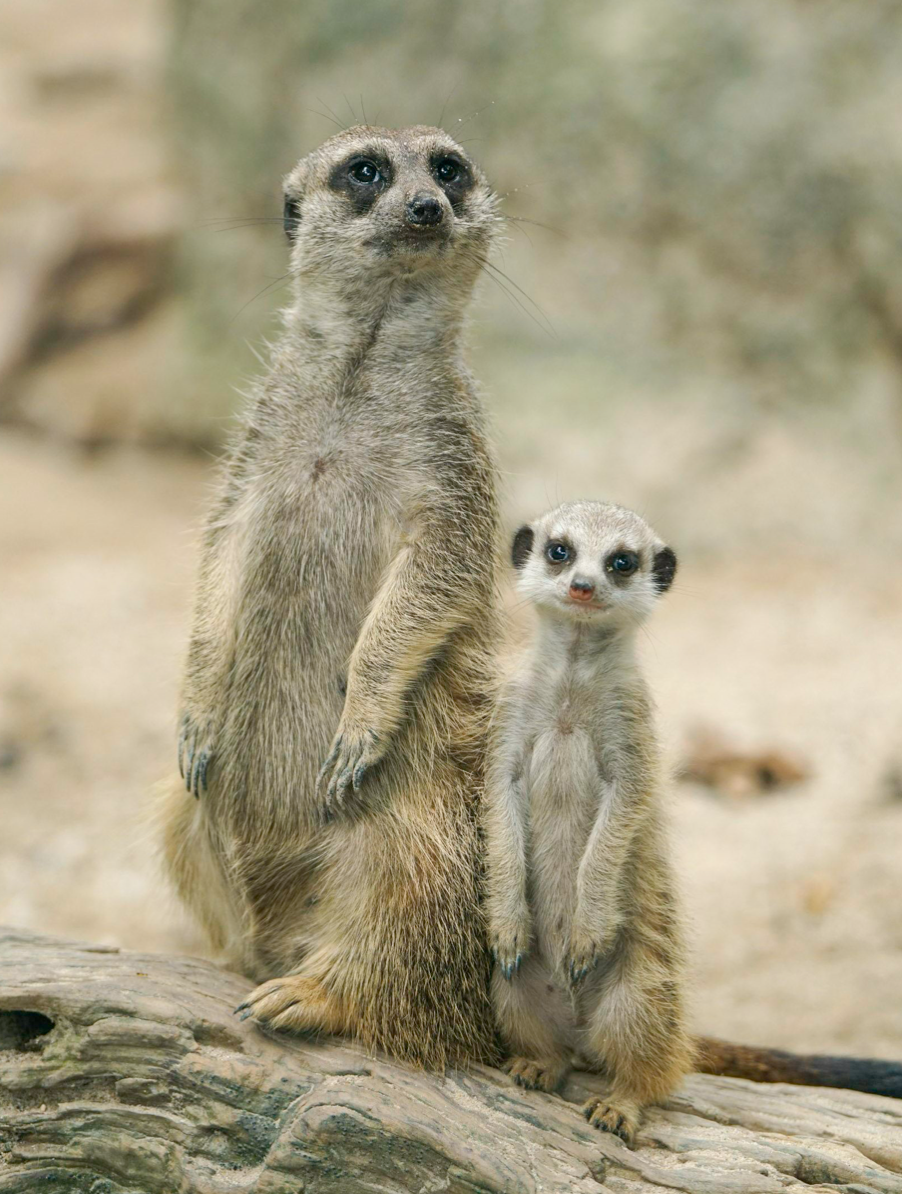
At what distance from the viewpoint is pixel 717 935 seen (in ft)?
14.0

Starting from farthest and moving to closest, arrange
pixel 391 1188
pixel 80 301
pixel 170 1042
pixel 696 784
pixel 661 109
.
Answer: pixel 80 301 → pixel 661 109 → pixel 696 784 → pixel 170 1042 → pixel 391 1188

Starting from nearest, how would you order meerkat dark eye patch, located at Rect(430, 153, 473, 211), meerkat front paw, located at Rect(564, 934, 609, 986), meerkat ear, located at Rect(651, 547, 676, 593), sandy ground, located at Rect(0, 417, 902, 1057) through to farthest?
meerkat front paw, located at Rect(564, 934, 609, 986)
meerkat ear, located at Rect(651, 547, 676, 593)
meerkat dark eye patch, located at Rect(430, 153, 473, 211)
sandy ground, located at Rect(0, 417, 902, 1057)

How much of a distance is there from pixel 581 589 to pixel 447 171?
1.18 meters

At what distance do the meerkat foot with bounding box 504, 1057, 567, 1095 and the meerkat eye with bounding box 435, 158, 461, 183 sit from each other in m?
1.97

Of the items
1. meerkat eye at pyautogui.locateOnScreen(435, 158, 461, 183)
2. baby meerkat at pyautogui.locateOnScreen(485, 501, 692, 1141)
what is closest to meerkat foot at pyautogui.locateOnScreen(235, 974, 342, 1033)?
baby meerkat at pyautogui.locateOnScreen(485, 501, 692, 1141)

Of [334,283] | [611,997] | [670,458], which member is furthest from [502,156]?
[611,997]

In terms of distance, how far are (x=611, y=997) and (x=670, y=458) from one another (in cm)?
459

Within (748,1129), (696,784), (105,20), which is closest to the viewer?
(748,1129)

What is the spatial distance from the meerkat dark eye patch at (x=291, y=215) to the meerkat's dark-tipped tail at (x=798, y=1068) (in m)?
2.10

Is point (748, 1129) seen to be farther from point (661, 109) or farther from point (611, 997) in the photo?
point (661, 109)

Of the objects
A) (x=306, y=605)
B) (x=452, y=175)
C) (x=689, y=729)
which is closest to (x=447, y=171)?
(x=452, y=175)

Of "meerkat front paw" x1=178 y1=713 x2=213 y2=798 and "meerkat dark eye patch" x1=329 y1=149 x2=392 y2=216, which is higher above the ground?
"meerkat dark eye patch" x1=329 y1=149 x2=392 y2=216

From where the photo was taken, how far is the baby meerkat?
8.20 feet

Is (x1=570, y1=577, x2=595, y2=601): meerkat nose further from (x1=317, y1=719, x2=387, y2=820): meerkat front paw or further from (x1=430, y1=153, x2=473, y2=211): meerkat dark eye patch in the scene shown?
(x1=430, y1=153, x2=473, y2=211): meerkat dark eye patch
